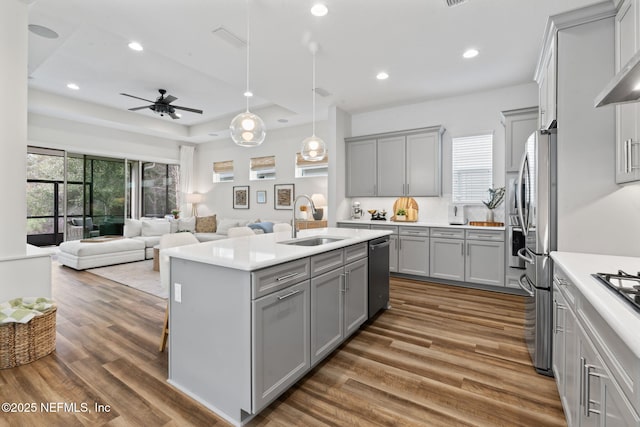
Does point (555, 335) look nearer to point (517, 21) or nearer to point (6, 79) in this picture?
point (517, 21)

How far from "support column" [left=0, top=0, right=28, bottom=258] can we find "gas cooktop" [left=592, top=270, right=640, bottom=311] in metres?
4.03

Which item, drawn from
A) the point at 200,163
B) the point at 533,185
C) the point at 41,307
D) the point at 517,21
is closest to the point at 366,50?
the point at 517,21

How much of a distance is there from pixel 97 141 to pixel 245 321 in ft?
26.0

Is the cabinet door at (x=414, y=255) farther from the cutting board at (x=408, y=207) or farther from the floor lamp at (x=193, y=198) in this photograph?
the floor lamp at (x=193, y=198)

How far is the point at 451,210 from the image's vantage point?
16.5 feet

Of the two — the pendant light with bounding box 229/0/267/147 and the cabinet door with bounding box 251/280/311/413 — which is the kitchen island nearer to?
the cabinet door with bounding box 251/280/311/413

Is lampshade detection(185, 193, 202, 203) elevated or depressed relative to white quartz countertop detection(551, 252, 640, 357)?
elevated

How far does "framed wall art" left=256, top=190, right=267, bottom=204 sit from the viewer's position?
26.2 feet

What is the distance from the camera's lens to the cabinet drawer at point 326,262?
7.16 ft

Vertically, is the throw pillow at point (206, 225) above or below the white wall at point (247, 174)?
below

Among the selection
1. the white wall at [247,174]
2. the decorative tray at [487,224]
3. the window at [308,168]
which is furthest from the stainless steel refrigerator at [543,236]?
the window at [308,168]

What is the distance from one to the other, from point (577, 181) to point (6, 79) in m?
4.59

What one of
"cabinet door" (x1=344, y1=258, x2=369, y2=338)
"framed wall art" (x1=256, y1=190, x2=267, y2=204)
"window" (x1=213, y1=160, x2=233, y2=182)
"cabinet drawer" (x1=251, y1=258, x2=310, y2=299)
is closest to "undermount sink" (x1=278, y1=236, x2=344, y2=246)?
"cabinet door" (x1=344, y1=258, x2=369, y2=338)

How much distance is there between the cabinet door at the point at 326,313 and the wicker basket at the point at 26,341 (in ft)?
7.22
